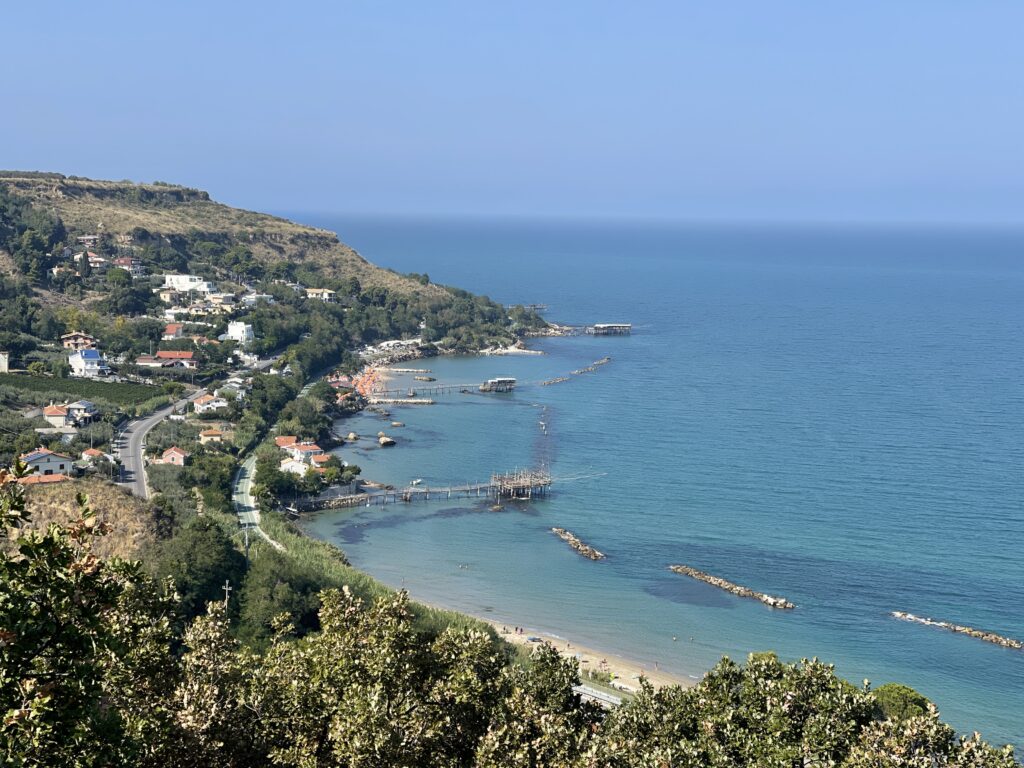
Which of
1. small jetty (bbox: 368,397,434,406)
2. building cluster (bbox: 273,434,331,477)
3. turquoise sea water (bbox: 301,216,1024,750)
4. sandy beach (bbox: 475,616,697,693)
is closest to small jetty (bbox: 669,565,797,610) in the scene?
turquoise sea water (bbox: 301,216,1024,750)

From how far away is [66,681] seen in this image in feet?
30.6

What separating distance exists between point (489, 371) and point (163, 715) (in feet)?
231

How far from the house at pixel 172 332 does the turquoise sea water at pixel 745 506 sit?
1591 centimetres

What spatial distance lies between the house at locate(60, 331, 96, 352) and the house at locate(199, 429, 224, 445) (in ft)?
64.6

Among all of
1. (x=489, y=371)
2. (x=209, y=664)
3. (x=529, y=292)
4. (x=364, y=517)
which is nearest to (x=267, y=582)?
(x=364, y=517)

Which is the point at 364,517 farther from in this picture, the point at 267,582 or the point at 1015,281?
the point at 1015,281

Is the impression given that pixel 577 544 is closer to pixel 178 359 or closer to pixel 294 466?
pixel 294 466

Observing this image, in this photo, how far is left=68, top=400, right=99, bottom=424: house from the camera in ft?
160

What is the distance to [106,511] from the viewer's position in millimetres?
34469

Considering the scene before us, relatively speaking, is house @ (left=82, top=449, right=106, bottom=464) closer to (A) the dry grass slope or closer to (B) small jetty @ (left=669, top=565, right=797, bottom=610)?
(A) the dry grass slope

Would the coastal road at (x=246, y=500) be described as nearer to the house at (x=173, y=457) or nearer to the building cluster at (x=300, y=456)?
the building cluster at (x=300, y=456)

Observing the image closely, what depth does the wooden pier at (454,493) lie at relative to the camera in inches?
1901

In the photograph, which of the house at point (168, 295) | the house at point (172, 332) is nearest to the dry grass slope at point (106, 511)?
the house at point (172, 332)

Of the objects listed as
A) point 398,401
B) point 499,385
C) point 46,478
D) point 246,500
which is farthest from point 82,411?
point 499,385
